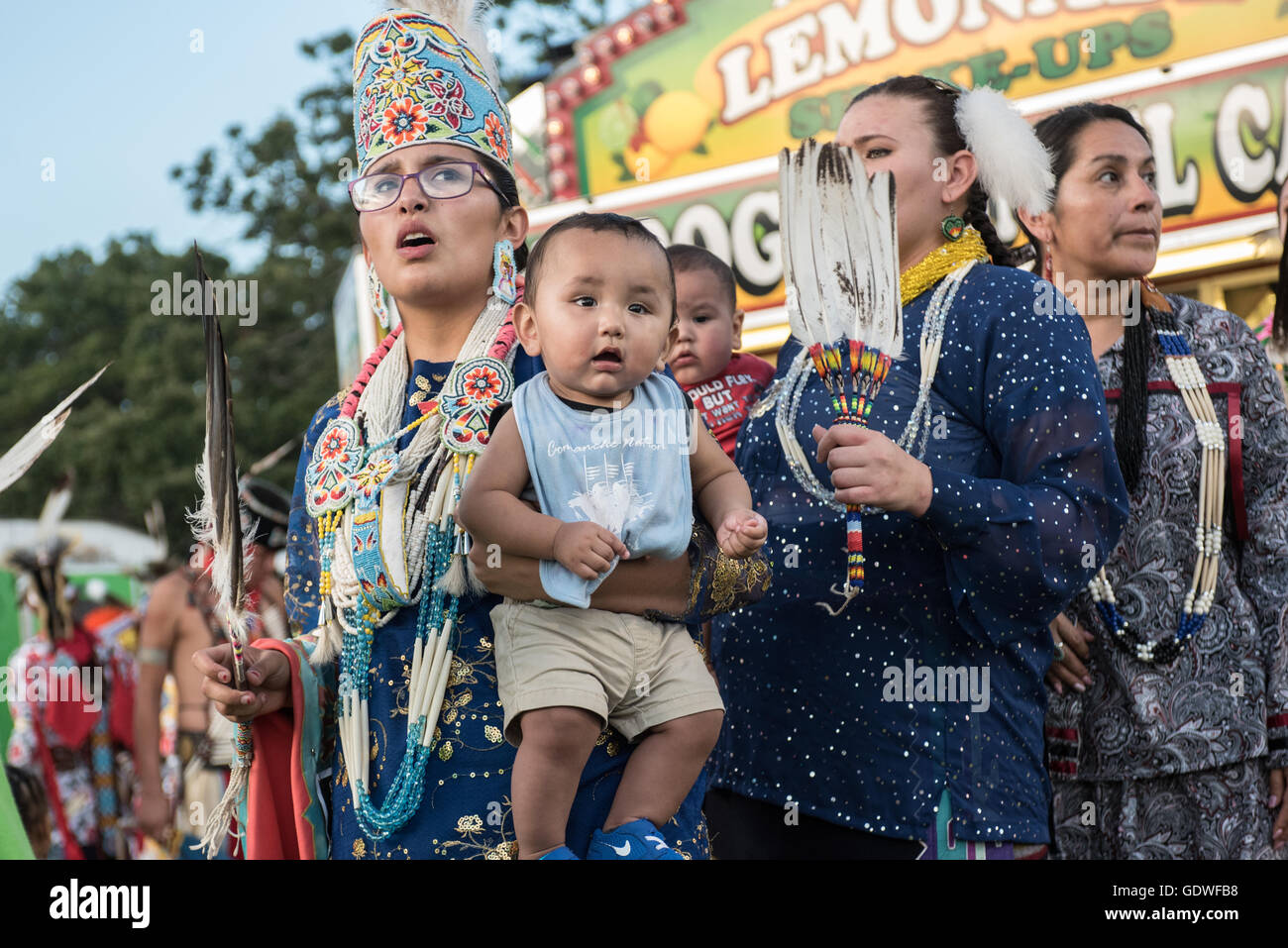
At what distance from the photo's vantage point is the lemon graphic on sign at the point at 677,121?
7246mm

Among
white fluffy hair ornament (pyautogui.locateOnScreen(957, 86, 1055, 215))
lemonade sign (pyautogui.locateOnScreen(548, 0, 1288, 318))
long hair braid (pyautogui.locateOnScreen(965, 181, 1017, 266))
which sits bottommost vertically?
long hair braid (pyautogui.locateOnScreen(965, 181, 1017, 266))

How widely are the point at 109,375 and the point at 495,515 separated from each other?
21777 mm

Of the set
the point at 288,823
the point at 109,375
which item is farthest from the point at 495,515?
the point at 109,375

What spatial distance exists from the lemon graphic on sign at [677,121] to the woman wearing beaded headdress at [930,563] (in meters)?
4.79

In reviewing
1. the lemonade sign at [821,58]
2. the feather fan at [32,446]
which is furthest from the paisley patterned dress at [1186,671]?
the lemonade sign at [821,58]

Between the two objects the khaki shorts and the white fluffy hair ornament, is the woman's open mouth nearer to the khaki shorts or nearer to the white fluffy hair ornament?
the khaki shorts

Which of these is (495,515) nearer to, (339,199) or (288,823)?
(288,823)

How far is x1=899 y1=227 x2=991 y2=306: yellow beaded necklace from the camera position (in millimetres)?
2494

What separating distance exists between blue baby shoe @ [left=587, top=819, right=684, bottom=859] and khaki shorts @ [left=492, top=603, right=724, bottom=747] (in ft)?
0.48

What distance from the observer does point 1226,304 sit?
6.15 metres

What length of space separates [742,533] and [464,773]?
0.55 m

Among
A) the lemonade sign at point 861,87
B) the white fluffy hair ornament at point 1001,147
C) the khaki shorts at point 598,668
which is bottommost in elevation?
the khaki shorts at point 598,668

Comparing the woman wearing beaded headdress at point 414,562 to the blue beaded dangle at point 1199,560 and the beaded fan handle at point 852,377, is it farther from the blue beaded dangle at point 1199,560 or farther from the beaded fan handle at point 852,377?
the blue beaded dangle at point 1199,560

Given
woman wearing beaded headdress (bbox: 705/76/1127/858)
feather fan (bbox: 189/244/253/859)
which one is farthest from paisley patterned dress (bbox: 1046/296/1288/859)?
feather fan (bbox: 189/244/253/859)
